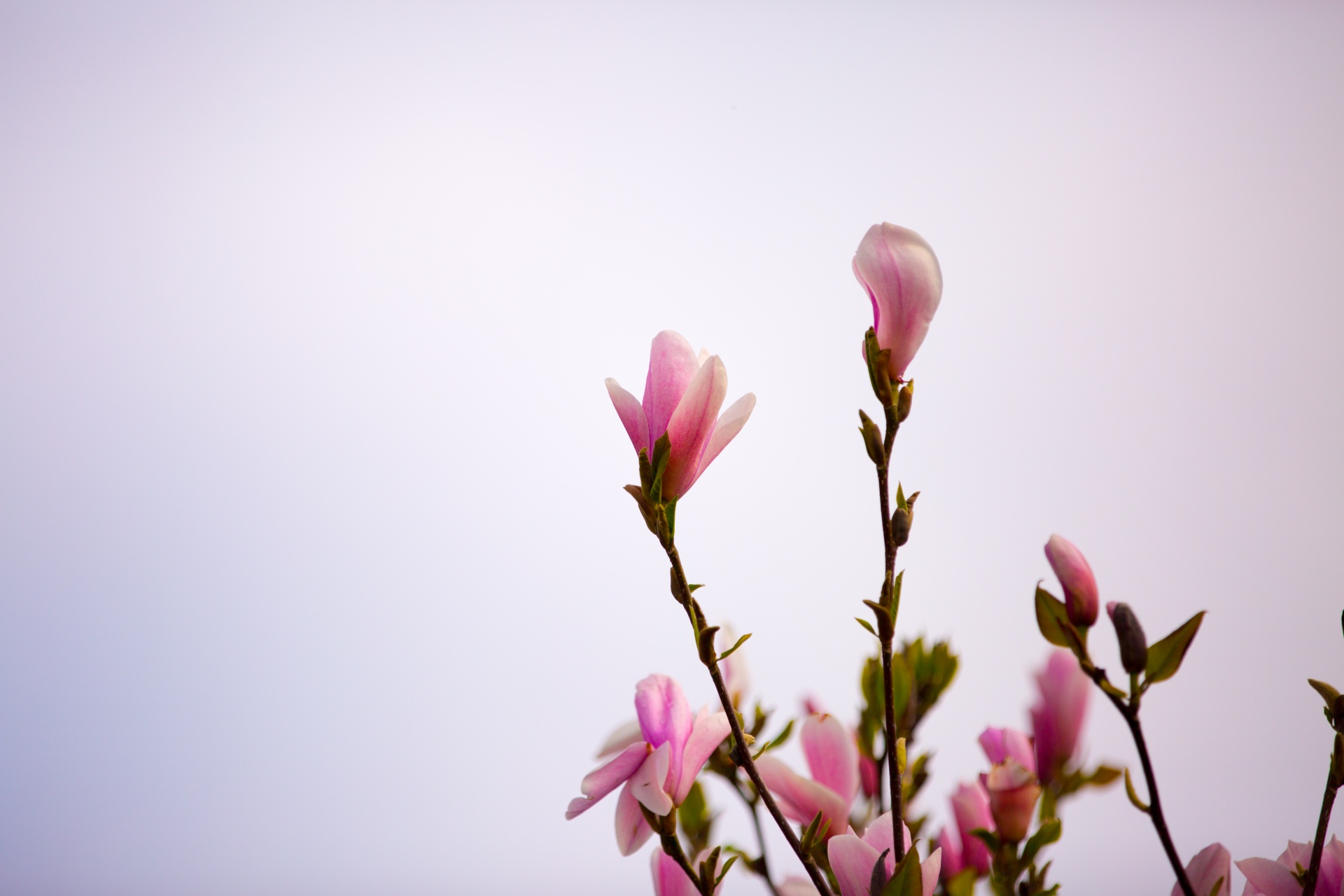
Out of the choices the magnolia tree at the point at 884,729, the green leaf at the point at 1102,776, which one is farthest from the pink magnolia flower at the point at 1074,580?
the green leaf at the point at 1102,776

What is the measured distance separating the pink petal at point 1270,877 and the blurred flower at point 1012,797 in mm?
114

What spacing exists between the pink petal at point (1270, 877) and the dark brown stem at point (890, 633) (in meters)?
0.16

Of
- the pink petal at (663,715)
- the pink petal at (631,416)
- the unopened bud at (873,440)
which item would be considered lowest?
the pink petal at (663,715)

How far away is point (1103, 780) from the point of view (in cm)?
61

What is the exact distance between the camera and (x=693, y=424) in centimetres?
38

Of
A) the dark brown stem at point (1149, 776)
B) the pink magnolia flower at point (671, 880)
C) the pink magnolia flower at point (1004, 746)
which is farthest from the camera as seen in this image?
the pink magnolia flower at point (1004, 746)

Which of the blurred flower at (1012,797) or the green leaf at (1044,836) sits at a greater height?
the blurred flower at (1012,797)

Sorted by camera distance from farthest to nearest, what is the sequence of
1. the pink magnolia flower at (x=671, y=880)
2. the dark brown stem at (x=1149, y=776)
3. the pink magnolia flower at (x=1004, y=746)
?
the pink magnolia flower at (x=1004, y=746)
the pink magnolia flower at (x=671, y=880)
the dark brown stem at (x=1149, y=776)

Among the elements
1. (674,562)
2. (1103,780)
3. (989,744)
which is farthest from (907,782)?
(674,562)

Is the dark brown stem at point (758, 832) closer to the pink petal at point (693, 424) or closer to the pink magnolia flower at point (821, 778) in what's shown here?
the pink magnolia flower at point (821, 778)

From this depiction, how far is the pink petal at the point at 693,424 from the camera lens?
0.37 meters

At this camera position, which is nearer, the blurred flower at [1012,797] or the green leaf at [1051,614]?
the green leaf at [1051,614]

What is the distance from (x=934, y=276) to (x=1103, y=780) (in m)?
0.42

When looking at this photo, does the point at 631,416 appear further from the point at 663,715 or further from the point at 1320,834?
the point at 1320,834
